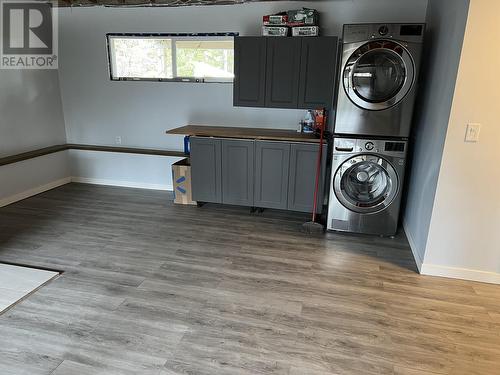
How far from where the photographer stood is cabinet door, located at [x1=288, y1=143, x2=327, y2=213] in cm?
370

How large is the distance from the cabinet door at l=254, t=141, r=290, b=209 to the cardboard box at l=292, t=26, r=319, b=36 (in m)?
1.15

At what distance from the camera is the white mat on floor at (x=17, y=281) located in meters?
2.44

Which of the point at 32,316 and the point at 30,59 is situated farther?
the point at 30,59

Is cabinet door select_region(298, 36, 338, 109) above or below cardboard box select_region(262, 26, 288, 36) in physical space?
below

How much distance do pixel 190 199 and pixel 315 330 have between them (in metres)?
2.53

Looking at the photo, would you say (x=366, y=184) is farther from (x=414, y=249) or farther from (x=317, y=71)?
(x=317, y=71)

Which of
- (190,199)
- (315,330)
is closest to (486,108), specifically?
(315,330)

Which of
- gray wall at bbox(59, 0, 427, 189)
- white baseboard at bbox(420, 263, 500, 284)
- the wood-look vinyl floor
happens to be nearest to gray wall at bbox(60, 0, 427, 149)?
gray wall at bbox(59, 0, 427, 189)

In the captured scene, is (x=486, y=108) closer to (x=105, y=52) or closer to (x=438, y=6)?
(x=438, y=6)

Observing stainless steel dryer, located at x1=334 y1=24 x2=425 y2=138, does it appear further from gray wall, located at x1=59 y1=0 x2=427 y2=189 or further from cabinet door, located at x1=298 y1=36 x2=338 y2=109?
gray wall, located at x1=59 y1=0 x2=427 y2=189

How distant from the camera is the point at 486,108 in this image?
8.04 feet

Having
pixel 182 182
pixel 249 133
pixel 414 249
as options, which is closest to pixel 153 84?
pixel 182 182

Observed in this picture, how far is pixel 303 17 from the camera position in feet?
12.0

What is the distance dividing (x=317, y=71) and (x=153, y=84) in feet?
7.18
